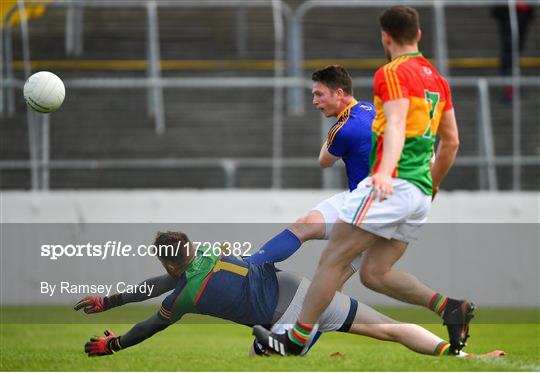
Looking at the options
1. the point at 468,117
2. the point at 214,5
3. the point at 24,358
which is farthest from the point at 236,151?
the point at 24,358

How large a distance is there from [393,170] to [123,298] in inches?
77.7

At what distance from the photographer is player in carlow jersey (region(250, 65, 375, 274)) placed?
8.20m

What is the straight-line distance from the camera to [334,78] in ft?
27.2

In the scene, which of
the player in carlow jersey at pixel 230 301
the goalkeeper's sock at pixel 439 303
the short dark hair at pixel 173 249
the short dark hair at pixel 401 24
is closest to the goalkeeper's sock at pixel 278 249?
the player in carlow jersey at pixel 230 301

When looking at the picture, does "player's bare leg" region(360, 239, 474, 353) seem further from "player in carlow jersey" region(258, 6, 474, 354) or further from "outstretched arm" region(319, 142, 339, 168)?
"outstretched arm" region(319, 142, 339, 168)

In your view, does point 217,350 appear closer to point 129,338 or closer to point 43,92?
point 129,338

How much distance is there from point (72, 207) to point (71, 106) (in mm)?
1179

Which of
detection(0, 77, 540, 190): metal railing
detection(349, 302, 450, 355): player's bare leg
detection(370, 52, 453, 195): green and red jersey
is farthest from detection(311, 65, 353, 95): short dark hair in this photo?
detection(0, 77, 540, 190): metal railing

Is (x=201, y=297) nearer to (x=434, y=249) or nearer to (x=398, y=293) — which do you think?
(x=398, y=293)

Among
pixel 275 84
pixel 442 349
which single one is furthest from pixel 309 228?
pixel 275 84

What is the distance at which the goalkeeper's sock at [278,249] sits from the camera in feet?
25.6

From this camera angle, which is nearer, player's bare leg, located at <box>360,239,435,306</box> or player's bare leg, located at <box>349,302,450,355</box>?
player's bare leg, located at <box>360,239,435,306</box>

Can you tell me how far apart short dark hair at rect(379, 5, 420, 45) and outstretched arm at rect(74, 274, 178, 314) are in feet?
6.72

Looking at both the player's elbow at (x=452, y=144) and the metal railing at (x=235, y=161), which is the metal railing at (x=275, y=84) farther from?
the player's elbow at (x=452, y=144)
